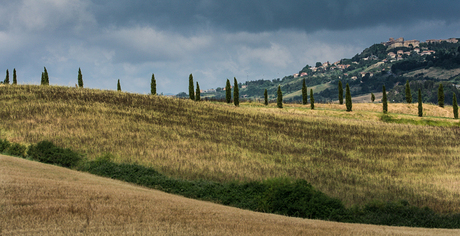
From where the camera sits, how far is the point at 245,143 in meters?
33.4

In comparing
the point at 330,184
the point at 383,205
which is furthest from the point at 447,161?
the point at 383,205

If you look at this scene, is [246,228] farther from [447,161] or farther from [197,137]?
[447,161]

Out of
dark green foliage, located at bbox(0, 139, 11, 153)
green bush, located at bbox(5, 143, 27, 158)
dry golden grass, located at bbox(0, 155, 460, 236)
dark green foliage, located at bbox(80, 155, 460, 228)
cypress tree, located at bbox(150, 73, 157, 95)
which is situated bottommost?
dark green foliage, located at bbox(80, 155, 460, 228)

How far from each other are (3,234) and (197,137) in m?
26.4

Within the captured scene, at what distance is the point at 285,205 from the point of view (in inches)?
608

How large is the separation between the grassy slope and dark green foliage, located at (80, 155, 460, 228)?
100 inches

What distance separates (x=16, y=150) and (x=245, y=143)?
1978 centimetres

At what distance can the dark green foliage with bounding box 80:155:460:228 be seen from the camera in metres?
14.2

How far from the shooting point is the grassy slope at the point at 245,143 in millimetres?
22203

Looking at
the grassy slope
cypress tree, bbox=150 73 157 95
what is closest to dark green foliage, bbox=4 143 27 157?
the grassy slope

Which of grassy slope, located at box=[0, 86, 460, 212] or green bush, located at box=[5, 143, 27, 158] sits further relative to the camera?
green bush, located at box=[5, 143, 27, 158]

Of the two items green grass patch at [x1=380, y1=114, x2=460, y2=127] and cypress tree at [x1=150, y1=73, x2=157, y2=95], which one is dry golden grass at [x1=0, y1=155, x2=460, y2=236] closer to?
green grass patch at [x1=380, y1=114, x2=460, y2=127]

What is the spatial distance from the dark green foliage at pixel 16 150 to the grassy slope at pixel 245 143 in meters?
3.13

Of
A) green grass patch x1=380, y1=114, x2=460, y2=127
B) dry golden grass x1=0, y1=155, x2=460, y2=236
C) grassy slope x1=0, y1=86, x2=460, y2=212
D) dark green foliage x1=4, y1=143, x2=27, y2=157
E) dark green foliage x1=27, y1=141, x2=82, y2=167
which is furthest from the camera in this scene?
green grass patch x1=380, y1=114, x2=460, y2=127
